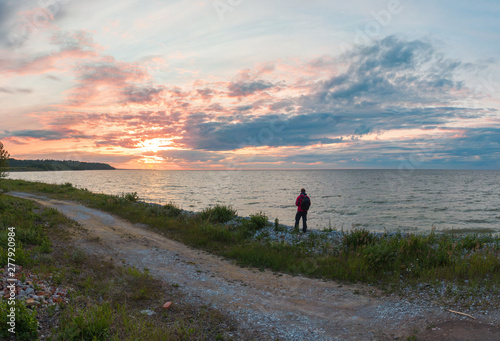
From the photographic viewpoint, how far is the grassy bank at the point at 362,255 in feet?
32.4

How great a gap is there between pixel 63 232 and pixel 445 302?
17.7 metres

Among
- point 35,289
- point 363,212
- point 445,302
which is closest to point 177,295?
point 35,289

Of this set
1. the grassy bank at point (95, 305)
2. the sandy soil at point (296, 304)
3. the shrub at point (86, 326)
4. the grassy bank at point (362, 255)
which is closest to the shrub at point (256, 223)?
the grassy bank at point (362, 255)

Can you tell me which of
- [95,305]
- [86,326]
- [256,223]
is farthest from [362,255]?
[86,326]

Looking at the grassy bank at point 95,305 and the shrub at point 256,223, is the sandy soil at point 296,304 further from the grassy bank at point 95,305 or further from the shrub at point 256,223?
the shrub at point 256,223

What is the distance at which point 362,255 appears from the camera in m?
12.6

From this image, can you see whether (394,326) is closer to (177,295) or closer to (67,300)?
(177,295)

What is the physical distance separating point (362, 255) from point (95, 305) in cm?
1062

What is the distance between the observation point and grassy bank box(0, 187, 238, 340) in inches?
241

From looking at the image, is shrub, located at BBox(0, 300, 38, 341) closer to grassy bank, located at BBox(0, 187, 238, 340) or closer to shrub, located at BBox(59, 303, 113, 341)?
grassy bank, located at BBox(0, 187, 238, 340)

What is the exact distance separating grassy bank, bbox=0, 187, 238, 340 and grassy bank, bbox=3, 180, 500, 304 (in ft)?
16.6

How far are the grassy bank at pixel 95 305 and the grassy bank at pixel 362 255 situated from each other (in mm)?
5058

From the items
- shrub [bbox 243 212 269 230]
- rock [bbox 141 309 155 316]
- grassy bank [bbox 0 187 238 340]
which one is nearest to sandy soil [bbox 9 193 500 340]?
grassy bank [bbox 0 187 238 340]

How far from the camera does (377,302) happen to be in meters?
8.89
